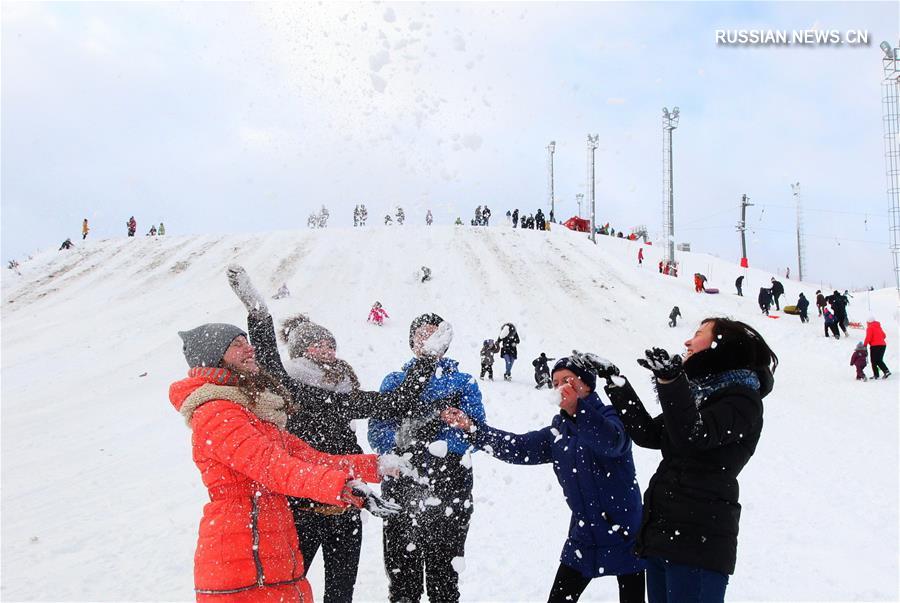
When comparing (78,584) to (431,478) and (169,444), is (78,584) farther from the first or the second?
(169,444)

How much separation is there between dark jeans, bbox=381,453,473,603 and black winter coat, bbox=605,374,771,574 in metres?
1.04

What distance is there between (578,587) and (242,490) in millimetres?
1831

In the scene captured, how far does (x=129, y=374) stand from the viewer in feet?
49.3

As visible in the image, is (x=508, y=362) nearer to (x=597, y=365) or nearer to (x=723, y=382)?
(x=597, y=365)

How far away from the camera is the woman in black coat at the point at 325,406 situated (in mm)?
3318

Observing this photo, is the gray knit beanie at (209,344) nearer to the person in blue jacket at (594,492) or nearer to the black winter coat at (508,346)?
the person in blue jacket at (594,492)

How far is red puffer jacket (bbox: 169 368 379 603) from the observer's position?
2334mm

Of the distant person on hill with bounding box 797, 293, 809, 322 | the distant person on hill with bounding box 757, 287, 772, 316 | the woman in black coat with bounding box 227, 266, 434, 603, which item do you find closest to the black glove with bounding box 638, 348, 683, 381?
the woman in black coat with bounding box 227, 266, 434, 603

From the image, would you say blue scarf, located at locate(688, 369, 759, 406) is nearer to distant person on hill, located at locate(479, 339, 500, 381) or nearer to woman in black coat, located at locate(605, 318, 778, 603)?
woman in black coat, located at locate(605, 318, 778, 603)

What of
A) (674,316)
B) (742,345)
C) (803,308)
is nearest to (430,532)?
(742,345)

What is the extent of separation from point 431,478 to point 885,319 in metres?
25.5

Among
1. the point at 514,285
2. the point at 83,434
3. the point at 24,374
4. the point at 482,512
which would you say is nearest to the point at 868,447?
the point at 482,512

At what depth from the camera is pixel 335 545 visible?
339 cm

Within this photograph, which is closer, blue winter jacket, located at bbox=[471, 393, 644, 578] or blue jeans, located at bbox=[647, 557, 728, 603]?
blue jeans, located at bbox=[647, 557, 728, 603]
